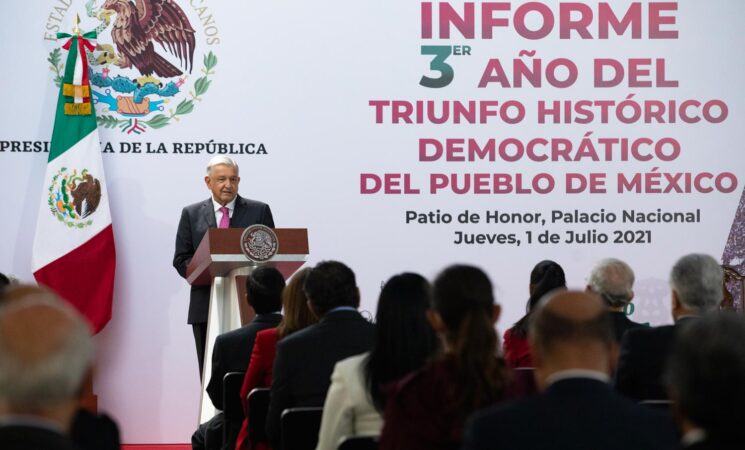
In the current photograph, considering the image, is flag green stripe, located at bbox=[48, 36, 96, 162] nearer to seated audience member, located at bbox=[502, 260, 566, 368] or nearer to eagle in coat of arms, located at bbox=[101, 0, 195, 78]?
eagle in coat of arms, located at bbox=[101, 0, 195, 78]

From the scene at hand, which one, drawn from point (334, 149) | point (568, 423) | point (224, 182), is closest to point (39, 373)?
point (568, 423)

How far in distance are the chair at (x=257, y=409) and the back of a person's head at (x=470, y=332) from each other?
1.50 meters

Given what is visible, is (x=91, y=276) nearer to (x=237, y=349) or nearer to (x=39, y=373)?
(x=237, y=349)

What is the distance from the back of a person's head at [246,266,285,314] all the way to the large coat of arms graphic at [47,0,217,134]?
3417 millimetres

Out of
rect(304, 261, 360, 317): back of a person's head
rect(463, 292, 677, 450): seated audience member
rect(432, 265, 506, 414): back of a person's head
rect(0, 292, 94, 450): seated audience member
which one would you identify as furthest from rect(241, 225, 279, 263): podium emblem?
rect(0, 292, 94, 450): seated audience member

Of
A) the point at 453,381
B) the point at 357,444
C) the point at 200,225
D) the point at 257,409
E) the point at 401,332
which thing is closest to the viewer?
the point at 453,381

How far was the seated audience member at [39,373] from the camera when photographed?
155 centimetres

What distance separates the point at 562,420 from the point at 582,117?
626cm

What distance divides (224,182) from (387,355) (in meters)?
3.63

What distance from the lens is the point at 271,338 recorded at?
4.20 metres

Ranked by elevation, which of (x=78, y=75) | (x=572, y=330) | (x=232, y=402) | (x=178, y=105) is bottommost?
(x=232, y=402)

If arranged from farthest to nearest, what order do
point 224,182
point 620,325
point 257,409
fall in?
point 224,182
point 620,325
point 257,409

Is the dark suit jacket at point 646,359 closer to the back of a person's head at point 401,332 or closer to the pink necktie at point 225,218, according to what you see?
the back of a person's head at point 401,332

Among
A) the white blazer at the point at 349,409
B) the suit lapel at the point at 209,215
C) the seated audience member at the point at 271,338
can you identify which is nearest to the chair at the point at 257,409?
the seated audience member at the point at 271,338
